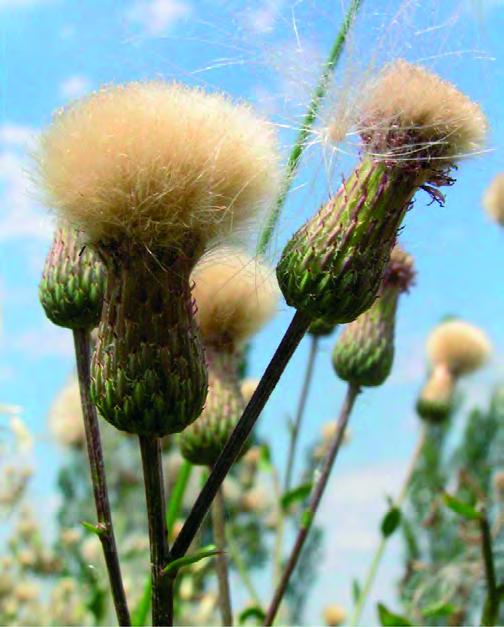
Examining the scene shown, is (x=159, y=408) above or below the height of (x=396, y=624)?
above

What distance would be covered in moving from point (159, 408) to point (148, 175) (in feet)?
1.20

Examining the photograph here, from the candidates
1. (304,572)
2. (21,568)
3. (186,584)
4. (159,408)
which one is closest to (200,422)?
(159,408)

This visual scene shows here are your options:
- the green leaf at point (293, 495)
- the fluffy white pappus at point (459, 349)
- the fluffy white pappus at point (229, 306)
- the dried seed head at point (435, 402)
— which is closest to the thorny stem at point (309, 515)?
the fluffy white pappus at point (229, 306)

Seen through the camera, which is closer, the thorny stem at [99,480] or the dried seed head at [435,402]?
the thorny stem at [99,480]

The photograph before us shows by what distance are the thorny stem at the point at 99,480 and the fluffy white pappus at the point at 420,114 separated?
73 cm

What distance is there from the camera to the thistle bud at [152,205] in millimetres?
1413

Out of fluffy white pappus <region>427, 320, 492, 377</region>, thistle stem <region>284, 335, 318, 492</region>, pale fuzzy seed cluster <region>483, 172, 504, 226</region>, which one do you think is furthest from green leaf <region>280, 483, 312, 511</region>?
fluffy white pappus <region>427, 320, 492, 377</region>

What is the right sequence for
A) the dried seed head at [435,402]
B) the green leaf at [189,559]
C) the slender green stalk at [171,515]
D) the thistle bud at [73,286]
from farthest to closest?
the dried seed head at [435,402], the slender green stalk at [171,515], the thistle bud at [73,286], the green leaf at [189,559]

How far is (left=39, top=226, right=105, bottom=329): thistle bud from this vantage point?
1.88 m

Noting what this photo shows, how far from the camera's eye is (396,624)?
2209 mm

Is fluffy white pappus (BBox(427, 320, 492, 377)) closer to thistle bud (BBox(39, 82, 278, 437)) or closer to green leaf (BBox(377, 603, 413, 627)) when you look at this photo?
green leaf (BBox(377, 603, 413, 627))

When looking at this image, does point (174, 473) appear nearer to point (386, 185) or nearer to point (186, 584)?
point (186, 584)

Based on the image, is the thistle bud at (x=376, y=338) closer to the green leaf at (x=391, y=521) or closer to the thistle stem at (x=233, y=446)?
the green leaf at (x=391, y=521)

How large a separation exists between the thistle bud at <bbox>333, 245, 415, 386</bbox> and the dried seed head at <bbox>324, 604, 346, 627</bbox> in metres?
1.88
